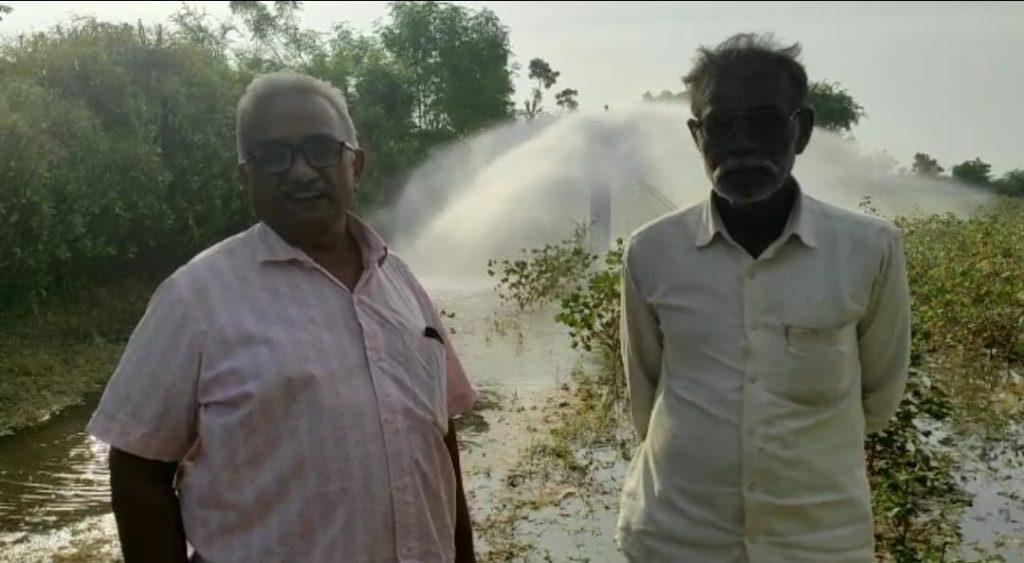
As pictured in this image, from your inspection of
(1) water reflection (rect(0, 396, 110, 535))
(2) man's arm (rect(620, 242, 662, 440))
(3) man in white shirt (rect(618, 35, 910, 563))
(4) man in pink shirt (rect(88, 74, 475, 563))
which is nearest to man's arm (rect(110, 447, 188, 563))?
(4) man in pink shirt (rect(88, 74, 475, 563))

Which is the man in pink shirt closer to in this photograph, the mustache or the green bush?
the mustache

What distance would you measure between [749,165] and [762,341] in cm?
37

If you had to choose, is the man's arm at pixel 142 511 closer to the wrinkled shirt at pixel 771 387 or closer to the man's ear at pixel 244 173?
the man's ear at pixel 244 173

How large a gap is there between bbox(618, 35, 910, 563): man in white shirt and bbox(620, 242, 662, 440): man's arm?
0.24 ft

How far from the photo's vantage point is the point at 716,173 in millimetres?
2062

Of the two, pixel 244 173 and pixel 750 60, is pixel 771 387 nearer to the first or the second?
pixel 750 60

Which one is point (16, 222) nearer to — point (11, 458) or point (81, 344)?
point (81, 344)

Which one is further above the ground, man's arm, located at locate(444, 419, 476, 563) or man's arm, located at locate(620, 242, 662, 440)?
man's arm, located at locate(620, 242, 662, 440)

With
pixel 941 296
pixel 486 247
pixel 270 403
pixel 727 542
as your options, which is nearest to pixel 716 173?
pixel 727 542

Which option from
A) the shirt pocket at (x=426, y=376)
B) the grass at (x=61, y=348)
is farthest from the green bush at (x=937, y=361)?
the grass at (x=61, y=348)

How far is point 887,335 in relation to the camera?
2.11 metres

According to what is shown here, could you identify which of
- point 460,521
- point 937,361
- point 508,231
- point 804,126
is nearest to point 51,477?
point 460,521

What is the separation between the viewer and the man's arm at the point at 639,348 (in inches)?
87.0

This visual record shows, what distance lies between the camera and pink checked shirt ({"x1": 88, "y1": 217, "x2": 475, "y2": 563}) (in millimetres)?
1726
